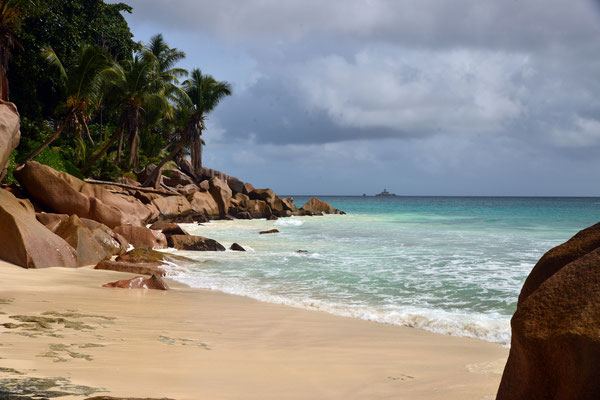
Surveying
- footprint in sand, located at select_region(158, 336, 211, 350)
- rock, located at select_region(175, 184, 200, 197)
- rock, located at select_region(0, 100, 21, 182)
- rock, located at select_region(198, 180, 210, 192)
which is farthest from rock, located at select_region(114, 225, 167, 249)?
rock, located at select_region(198, 180, 210, 192)

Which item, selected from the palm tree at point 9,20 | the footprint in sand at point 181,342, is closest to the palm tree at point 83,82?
the palm tree at point 9,20

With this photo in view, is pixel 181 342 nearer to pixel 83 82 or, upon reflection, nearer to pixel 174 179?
pixel 83 82

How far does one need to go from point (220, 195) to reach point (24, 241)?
25837 millimetres

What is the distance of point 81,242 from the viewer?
9.91 meters

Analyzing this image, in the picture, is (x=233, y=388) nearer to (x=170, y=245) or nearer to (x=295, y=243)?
(x=170, y=245)

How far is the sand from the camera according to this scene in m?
3.18

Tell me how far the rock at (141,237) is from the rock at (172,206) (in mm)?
12409

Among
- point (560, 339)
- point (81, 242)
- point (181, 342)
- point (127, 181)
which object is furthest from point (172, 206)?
point (560, 339)

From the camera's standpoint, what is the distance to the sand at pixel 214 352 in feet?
10.4

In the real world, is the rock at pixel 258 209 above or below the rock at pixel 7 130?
below

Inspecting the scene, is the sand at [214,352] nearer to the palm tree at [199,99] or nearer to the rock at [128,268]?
the rock at [128,268]

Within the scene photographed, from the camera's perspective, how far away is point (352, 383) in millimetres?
3670

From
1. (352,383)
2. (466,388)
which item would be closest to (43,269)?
(352,383)

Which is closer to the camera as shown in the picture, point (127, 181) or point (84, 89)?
point (84, 89)
